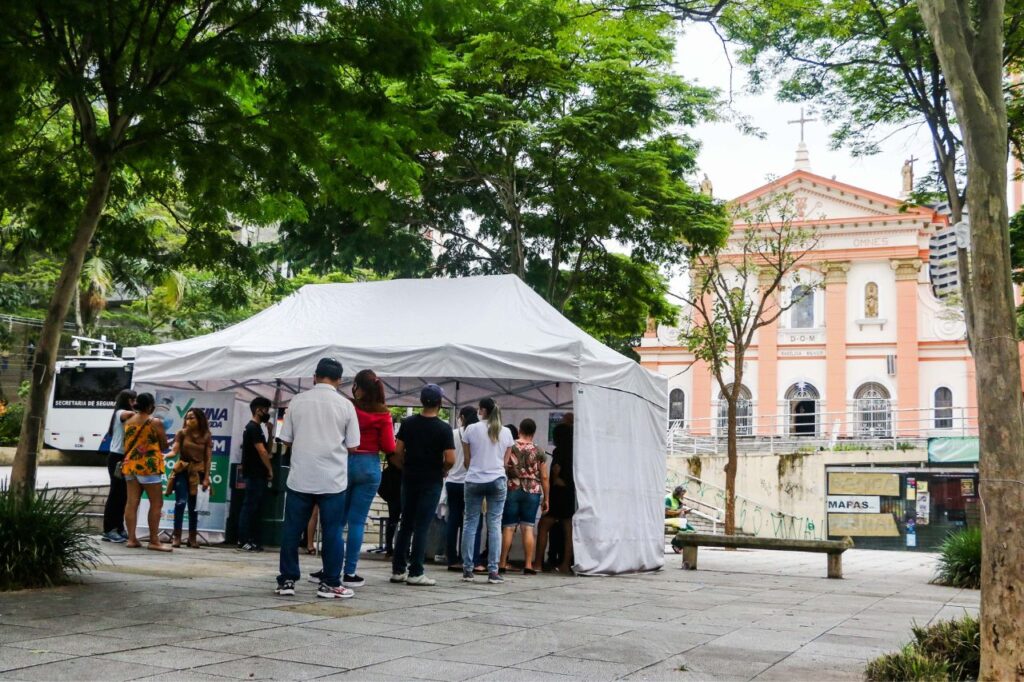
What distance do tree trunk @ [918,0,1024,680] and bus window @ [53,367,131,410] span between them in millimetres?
24821

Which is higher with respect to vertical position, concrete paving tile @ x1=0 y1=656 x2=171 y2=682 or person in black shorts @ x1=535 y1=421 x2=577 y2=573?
person in black shorts @ x1=535 y1=421 x2=577 y2=573

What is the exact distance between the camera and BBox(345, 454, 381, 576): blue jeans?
8234mm

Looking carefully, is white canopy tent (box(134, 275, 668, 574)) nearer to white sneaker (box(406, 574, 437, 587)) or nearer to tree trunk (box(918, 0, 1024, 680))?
white sneaker (box(406, 574, 437, 587))

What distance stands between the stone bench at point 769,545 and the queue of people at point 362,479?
2.46 meters

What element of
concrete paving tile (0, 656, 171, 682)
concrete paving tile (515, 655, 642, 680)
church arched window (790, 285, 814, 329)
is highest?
church arched window (790, 285, 814, 329)

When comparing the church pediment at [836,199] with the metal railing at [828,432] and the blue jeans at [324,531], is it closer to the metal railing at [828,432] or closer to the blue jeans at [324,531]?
the metal railing at [828,432]

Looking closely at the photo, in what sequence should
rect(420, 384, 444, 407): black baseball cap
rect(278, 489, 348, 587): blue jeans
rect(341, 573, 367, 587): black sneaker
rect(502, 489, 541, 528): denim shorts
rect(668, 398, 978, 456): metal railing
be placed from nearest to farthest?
rect(278, 489, 348, 587): blue jeans < rect(341, 573, 367, 587): black sneaker < rect(420, 384, 444, 407): black baseball cap < rect(502, 489, 541, 528): denim shorts < rect(668, 398, 978, 456): metal railing

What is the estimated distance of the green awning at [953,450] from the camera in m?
24.6

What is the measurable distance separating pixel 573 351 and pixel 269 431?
4.10 metres

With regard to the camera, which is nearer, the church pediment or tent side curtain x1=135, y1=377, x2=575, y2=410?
tent side curtain x1=135, y1=377, x2=575, y2=410

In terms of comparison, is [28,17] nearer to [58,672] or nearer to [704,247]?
[58,672]

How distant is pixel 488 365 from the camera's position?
10984 millimetres

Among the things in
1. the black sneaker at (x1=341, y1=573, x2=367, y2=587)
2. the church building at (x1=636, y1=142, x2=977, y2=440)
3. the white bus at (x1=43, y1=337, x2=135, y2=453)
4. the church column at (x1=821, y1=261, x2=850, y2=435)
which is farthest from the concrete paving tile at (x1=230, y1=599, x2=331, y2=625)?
the church column at (x1=821, y1=261, x2=850, y2=435)

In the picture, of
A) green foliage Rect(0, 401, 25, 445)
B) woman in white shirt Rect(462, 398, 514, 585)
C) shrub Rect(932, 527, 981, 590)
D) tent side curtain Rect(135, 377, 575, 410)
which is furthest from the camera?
green foliage Rect(0, 401, 25, 445)
